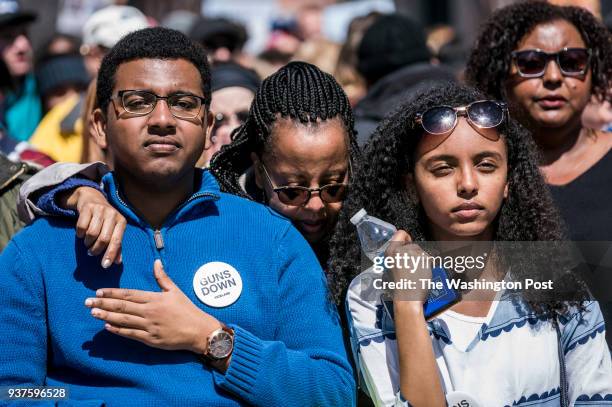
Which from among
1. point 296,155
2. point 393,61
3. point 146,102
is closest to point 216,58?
point 393,61

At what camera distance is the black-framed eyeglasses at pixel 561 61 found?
4137 millimetres

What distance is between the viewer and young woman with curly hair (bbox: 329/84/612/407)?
3.16m

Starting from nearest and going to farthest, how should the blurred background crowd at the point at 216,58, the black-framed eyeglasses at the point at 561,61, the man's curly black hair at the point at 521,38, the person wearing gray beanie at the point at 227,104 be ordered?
the black-framed eyeglasses at the point at 561,61 < the man's curly black hair at the point at 521,38 < the person wearing gray beanie at the point at 227,104 < the blurred background crowd at the point at 216,58

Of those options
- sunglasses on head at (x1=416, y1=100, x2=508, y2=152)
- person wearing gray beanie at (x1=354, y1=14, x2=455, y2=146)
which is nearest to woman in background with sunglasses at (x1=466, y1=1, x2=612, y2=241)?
sunglasses on head at (x1=416, y1=100, x2=508, y2=152)

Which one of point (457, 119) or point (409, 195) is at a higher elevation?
point (457, 119)

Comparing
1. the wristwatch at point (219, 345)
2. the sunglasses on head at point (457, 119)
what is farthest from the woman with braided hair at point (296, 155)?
the wristwatch at point (219, 345)

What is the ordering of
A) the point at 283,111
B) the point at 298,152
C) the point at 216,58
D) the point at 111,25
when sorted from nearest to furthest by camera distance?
the point at 298,152 < the point at 283,111 < the point at 111,25 < the point at 216,58

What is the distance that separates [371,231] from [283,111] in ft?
1.97

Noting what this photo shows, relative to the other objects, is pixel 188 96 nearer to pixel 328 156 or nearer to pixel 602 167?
pixel 328 156

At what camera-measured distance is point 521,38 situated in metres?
4.28

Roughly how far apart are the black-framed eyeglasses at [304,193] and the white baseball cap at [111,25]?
9.23 ft

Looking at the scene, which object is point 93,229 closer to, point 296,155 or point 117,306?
point 117,306

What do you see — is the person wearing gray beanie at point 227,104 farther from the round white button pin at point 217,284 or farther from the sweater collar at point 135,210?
the round white button pin at point 217,284

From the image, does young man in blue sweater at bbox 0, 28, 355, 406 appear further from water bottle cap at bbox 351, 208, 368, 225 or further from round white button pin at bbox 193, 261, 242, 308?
water bottle cap at bbox 351, 208, 368, 225
